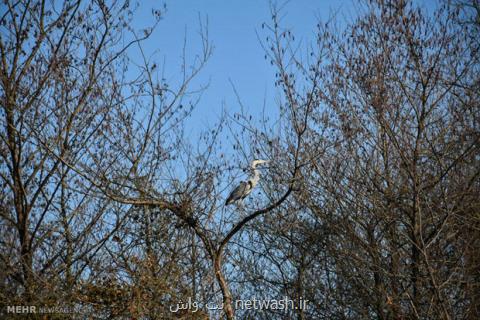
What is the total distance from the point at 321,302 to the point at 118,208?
10.7 feet

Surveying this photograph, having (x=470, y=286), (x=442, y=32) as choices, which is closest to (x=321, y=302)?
(x=470, y=286)

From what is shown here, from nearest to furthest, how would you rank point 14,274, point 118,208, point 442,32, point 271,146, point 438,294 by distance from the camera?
point 438,294 < point 14,274 < point 442,32 < point 118,208 < point 271,146

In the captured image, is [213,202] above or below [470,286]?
above

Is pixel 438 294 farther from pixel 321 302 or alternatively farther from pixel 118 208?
pixel 118 208

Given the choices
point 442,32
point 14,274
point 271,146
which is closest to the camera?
point 14,274

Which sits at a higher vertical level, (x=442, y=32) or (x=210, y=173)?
(x=442, y=32)

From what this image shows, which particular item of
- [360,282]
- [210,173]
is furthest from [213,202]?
[360,282]

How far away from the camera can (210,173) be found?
9938mm

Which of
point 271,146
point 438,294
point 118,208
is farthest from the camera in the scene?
point 271,146

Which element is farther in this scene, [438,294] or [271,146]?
[271,146]

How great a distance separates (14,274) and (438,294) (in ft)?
14.9

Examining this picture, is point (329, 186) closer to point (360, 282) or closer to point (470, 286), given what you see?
point (360, 282)

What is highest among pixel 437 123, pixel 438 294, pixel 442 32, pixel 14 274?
pixel 442 32

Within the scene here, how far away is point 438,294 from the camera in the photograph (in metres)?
6.96
